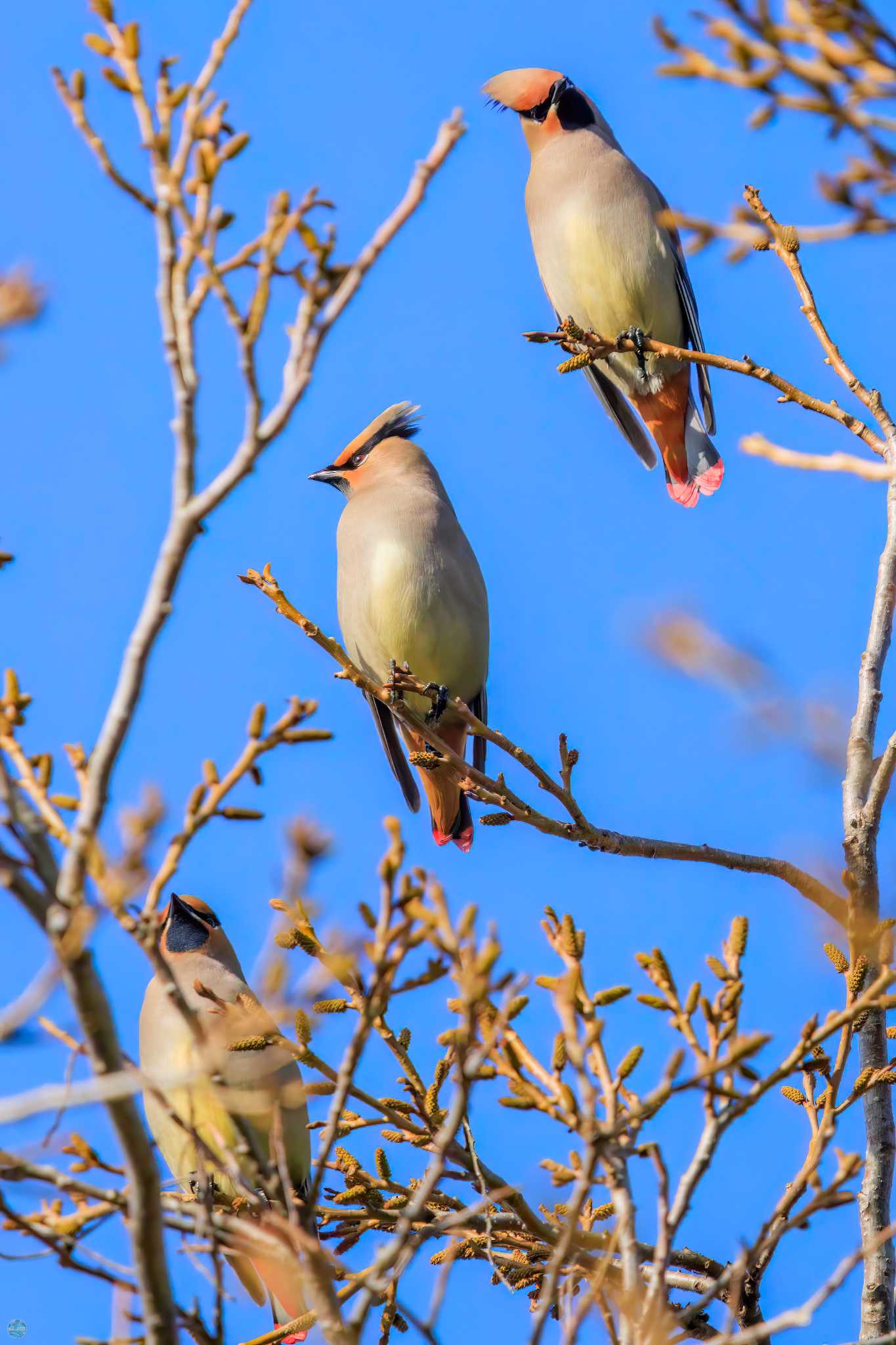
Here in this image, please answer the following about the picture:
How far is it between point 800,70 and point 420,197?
470 mm

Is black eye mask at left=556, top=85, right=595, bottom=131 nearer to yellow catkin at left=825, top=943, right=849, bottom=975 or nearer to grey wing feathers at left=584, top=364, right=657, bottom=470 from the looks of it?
grey wing feathers at left=584, top=364, right=657, bottom=470

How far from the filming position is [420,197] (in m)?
1.86

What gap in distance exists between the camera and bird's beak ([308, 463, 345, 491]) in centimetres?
532

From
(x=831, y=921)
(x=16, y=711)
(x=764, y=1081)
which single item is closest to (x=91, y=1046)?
(x=16, y=711)

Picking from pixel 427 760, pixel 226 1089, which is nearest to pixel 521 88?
pixel 427 760

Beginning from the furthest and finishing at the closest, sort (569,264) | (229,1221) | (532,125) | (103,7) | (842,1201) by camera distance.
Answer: (532,125)
(569,264)
(842,1201)
(229,1221)
(103,7)

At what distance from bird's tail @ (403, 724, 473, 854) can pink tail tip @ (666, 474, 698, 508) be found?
1.09m

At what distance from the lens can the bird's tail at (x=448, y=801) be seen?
4.85 meters

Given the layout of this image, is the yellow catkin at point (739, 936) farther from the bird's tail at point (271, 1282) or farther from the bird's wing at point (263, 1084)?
the bird's tail at point (271, 1282)

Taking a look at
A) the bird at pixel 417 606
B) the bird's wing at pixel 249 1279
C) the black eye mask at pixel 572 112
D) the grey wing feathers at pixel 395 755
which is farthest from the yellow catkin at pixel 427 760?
the black eye mask at pixel 572 112

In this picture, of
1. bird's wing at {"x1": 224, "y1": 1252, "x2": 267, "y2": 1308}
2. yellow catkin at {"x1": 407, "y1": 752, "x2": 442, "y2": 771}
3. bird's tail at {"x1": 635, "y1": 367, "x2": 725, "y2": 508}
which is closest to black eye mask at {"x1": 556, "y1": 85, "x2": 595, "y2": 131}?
bird's tail at {"x1": 635, "y1": 367, "x2": 725, "y2": 508}

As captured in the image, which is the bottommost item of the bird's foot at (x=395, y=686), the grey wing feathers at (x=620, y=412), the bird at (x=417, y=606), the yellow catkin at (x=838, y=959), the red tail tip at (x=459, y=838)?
the yellow catkin at (x=838, y=959)

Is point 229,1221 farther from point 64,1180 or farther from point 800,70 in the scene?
point 800,70

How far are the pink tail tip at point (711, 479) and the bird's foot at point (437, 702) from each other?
3.73 feet
